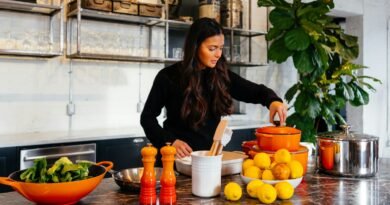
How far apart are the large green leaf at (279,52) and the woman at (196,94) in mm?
1781

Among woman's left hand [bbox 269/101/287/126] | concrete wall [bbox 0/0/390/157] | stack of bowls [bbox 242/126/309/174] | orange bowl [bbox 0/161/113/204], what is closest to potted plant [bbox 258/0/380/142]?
concrete wall [bbox 0/0/390/157]

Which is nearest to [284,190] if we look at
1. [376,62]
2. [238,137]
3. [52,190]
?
[52,190]

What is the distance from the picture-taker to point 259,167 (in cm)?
134

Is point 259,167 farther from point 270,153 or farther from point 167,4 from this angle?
point 167,4

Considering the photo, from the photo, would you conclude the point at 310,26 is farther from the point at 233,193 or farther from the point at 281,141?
the point at 233,193

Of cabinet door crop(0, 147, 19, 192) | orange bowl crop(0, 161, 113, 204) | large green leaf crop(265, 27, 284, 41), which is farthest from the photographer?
large green leaf crop(265, 27, 284, 41)

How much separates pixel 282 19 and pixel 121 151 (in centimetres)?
212

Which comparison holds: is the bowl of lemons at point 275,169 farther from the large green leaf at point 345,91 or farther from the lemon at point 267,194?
the large green leaf at point 345,91

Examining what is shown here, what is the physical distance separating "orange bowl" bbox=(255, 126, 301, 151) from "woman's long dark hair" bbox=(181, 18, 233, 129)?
58 centimetres

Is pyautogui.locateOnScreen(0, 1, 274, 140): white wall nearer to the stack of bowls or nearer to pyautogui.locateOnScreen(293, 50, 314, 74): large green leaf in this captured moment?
pyautogui.locateOnScreen(293, 50, 314, 74): large green leaf

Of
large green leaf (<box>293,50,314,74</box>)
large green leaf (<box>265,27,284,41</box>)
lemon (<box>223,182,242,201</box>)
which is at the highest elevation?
large green leaf (<box>265,27,284,41</box>)

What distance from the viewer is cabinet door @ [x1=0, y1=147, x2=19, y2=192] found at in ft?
8.24

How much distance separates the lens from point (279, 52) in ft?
12.4

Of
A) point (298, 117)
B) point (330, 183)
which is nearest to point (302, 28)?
point (298, 117)
